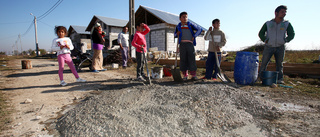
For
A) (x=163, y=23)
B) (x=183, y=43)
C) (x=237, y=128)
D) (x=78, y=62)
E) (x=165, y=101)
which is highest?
(x=163, y=23)

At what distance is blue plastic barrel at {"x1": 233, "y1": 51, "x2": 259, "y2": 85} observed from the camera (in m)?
4.07

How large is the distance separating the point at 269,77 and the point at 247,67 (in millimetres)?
612

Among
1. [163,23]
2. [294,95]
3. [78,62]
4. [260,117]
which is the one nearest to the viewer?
[260,117]

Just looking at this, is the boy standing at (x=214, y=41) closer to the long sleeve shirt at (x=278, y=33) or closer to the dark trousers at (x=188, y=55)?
the dark trousers at (x=188, y=55)

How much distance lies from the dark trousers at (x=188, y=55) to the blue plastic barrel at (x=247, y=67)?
3.86ft

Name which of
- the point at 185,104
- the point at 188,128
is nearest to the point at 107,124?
the point at 188,128

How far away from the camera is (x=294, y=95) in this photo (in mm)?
3338

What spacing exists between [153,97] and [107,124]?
105cm

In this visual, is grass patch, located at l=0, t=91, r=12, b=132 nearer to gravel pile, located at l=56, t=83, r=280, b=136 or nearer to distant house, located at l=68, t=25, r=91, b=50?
gravel pile, located at l=56, t=83, r=280, b=136

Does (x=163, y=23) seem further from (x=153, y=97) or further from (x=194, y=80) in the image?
(x=153, y=97)

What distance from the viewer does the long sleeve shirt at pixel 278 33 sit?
413cm

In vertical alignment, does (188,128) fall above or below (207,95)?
below

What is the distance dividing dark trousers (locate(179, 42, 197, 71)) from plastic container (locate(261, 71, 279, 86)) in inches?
70.1

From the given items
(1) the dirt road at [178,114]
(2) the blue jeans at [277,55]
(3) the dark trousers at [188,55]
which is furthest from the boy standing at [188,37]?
(2) the blue jeans at [277,55]
